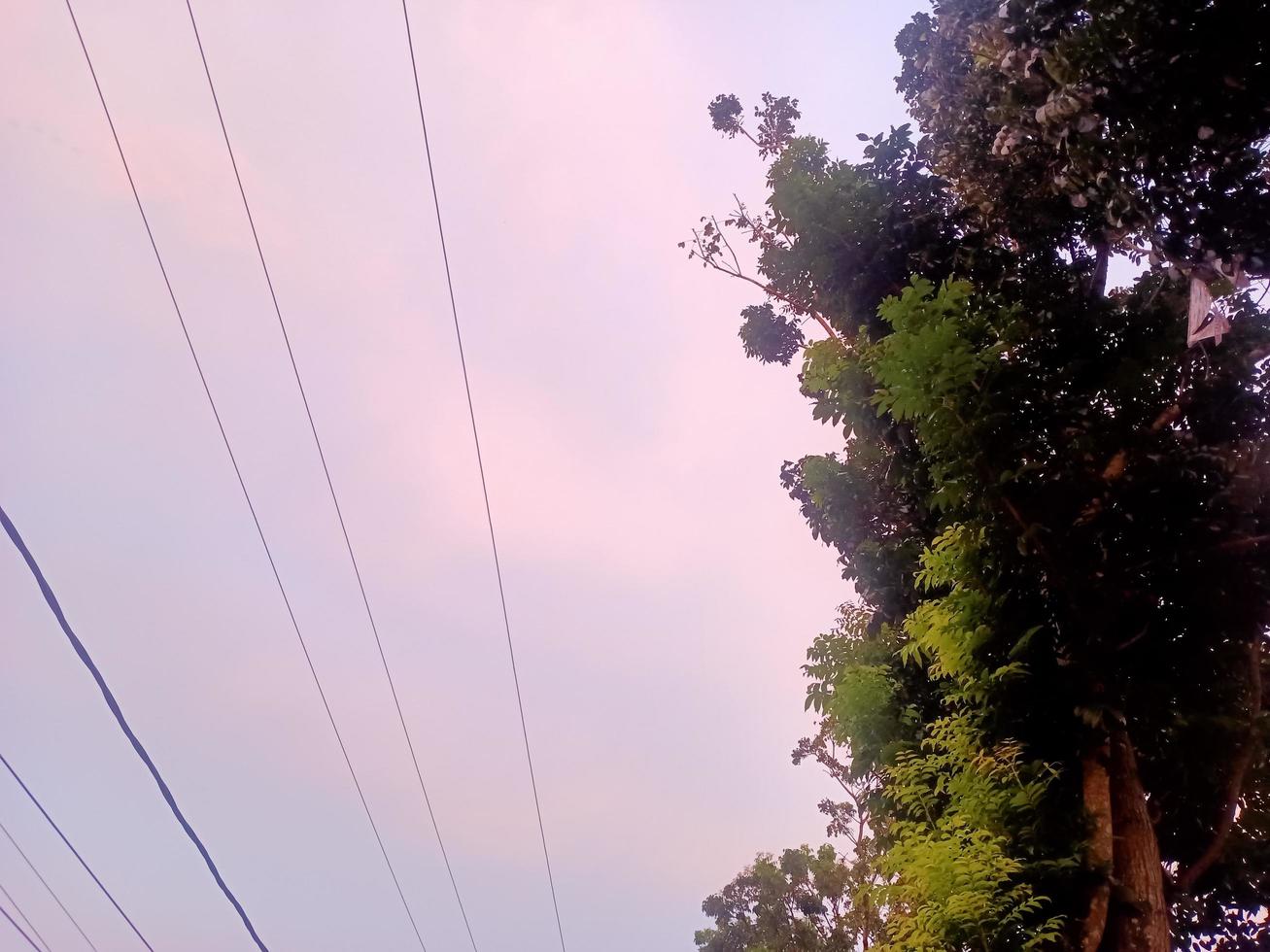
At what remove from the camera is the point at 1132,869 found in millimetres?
5984

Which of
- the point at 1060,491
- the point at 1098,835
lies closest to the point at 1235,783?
the point at 1098,835

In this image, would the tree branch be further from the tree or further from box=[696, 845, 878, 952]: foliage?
box=[696, 845, 878, 952]: foliage

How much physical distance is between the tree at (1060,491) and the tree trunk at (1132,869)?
19mm

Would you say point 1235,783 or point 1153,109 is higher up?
point 1153,109

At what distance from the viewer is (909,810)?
23.8 ft

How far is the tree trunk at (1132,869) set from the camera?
5.64 m

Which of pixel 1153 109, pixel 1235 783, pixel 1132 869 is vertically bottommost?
pixel 1132 869

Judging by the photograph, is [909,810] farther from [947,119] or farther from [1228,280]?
[947,119]

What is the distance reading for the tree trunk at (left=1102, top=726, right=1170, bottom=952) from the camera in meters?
5.64

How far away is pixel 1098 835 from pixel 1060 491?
3004mm

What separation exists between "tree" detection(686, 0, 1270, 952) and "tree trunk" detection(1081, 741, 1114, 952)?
18 millimetres

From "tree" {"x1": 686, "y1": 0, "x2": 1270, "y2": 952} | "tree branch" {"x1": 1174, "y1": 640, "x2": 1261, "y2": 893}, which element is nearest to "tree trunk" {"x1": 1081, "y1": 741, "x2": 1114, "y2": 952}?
"tree" {"x1": 686, "y1": 0, "x2": 1270, "y2": 952}

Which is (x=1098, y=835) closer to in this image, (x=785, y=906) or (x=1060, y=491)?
(x=1060, y=491)

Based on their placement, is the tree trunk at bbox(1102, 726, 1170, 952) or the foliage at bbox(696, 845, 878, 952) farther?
the foliage at bbox(696, 845, 878, 952)
